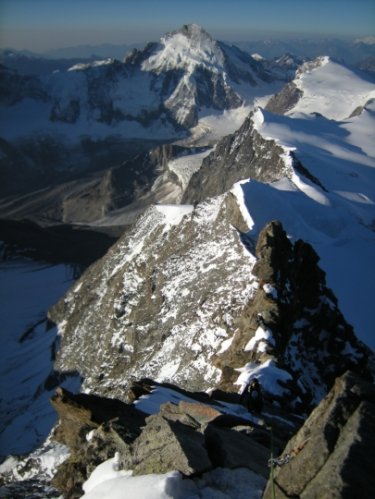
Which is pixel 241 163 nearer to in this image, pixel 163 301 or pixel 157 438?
pixel 163 301

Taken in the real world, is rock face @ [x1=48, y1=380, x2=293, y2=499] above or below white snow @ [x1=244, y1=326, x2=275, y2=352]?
above

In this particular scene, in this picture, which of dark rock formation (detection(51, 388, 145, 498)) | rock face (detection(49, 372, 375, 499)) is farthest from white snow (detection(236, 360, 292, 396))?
dark rock formation (detection(51, 388, 145, 498))

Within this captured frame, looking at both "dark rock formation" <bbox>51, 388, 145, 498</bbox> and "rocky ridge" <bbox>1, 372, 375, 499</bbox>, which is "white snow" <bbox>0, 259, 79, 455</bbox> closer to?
"dark rock formation" <bbox>51, 388, 145, 498</bbox>

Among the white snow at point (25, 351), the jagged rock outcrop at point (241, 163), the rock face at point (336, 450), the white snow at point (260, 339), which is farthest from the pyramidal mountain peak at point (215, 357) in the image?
the jagged rock outcrop at point (241, 163)

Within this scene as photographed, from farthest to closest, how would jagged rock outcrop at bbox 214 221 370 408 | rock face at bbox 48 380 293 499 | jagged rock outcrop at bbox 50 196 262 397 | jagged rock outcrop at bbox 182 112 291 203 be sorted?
1. jagged rock outcrop at bbox 182 112 291 203
2. jagged rock outcrop at bbox 50 196 262 397
3. jagged rock outcrop at bbox 214 221 370 408
4. rock face at bbox 48 380 293 499

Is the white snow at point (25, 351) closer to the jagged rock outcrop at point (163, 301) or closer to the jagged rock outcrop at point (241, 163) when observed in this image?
the jagged rock outcrop at point (163, 301)

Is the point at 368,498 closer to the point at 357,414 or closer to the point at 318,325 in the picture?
the point at 357,414

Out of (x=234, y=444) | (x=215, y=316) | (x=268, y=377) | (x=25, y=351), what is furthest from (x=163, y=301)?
(x=25, y=351)

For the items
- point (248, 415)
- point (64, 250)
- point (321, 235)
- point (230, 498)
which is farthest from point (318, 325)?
→ point (64, 250)
